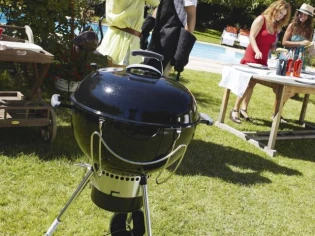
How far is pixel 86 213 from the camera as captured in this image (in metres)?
2.55

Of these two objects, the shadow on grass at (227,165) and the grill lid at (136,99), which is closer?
the grill lid at (136,99)

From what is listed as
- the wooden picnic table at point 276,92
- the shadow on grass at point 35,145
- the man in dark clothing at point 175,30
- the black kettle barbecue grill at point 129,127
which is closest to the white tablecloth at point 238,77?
the wooden picnic table at point 276,92

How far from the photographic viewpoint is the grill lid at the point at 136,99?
1.44 meters

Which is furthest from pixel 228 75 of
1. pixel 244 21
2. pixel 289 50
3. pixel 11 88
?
pixel 244 21

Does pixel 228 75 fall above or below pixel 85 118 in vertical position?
below

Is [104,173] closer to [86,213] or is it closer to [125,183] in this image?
[125,183]

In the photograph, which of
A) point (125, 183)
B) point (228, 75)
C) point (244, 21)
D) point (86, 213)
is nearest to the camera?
point (125, 183)

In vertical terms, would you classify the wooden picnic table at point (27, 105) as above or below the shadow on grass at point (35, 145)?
above

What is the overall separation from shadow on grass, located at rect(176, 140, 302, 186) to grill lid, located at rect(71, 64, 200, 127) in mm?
1852

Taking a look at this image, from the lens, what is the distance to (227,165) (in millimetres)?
3742

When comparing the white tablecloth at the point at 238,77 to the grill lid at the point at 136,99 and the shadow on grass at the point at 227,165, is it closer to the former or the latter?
the shadow on grass at the point at 227,165

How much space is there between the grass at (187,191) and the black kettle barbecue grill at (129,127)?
2.84ft

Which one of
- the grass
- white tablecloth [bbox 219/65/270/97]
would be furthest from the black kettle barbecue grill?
white tablecloth [bbox 219/65/270/97]

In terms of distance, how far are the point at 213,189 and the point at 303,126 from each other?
3.14 meters
